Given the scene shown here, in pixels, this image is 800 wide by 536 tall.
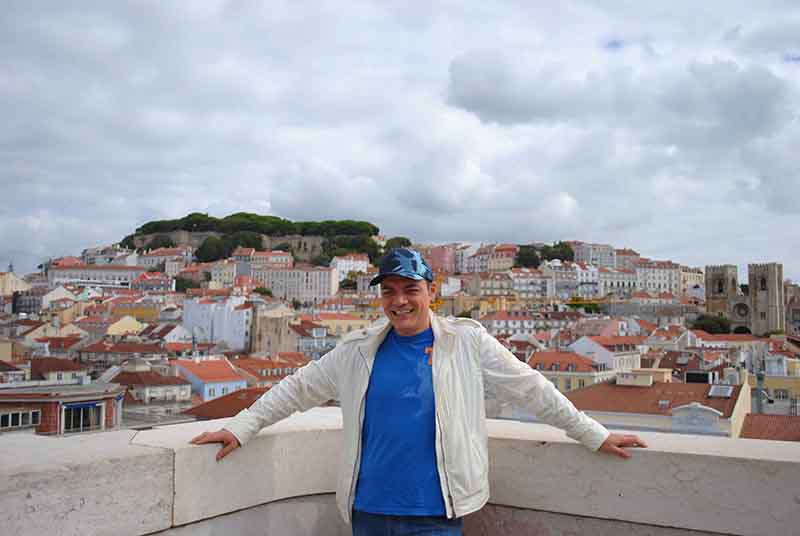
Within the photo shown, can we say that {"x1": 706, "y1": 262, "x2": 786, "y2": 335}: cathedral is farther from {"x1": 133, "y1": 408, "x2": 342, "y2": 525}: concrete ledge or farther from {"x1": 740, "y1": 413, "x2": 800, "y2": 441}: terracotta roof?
{"x1": 133, "y1": 408, "x2": 342, "y2": 525}: concrete ledge

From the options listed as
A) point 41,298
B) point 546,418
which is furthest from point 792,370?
point 41,298

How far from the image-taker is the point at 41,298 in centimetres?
6675

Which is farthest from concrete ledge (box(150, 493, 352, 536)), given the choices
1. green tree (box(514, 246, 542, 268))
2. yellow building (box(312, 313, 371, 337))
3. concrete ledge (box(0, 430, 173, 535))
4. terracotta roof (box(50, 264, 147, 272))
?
terracotta roof (box(50, 264, 147, 272))

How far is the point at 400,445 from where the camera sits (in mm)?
2059

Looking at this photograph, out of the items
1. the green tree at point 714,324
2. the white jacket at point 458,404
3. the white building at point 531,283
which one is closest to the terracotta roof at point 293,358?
the white jacket at point 458,404

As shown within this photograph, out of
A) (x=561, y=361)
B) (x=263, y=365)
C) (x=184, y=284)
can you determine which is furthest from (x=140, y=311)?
(x=561, y=361)

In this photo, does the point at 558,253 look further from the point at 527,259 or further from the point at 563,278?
the point at 563,278

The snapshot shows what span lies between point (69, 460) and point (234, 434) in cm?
49

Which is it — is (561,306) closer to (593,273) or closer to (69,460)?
(593,273)

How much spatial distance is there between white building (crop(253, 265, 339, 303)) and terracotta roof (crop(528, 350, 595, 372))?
50168 mm

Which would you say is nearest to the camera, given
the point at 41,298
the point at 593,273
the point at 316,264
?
the point at 41,298

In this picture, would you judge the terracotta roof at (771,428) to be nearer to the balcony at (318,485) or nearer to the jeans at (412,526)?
the balcony at (318,485)

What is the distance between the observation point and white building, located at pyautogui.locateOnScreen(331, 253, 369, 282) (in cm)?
8312

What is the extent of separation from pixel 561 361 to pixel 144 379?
15.8 meters
